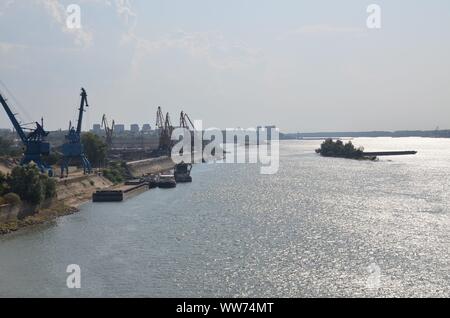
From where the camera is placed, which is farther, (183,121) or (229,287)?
(183,121)

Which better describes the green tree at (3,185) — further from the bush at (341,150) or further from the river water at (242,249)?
the bush at (341,150)

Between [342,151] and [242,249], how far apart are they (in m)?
93.5

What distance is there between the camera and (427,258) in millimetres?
24672

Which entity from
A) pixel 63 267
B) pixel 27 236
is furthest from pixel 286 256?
pixel 27 236

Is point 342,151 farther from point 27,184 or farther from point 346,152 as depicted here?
point 27,184

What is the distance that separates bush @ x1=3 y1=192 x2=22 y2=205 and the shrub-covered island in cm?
8152

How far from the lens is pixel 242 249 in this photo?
26.8 m

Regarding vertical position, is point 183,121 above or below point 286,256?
above

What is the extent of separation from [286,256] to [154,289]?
732 cm

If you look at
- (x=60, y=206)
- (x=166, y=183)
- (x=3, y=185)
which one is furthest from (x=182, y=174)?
(x=3, y=185)

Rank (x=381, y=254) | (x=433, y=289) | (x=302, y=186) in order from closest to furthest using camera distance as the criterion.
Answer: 1. (x=433, y=289)
2. (x=381, y=254)
3. (x=302, y=186)

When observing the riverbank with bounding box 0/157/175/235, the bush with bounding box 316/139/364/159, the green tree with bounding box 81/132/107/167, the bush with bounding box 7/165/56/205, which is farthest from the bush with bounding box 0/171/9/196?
the bush with bounding box 316/139/364/159

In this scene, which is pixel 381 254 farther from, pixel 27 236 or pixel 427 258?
pixel 27 236

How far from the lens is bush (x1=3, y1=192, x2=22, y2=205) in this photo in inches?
1313
